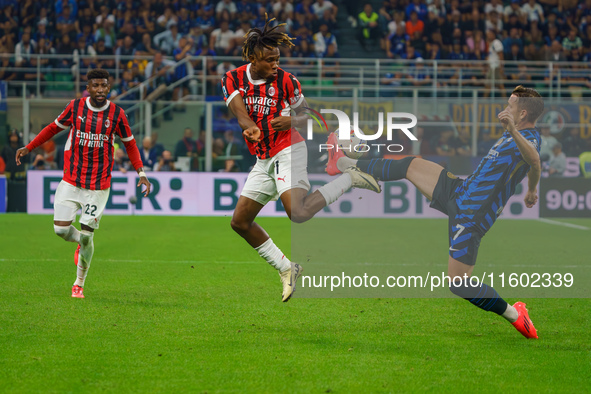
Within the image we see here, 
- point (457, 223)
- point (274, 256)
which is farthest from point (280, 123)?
point (457, 223)

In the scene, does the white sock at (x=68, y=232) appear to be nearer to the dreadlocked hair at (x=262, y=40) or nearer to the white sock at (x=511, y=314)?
the dreadlocked hair at (x=262, y=40)

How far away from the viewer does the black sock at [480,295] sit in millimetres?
6055

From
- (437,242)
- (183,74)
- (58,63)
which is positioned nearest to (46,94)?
(58,63)

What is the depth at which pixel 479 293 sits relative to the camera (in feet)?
20.0

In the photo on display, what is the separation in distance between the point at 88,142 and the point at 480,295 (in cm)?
428

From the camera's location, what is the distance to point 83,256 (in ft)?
26.3

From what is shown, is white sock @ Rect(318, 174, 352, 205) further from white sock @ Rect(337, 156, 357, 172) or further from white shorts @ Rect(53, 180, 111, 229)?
white shorts @ Rect(53, 180, 111, 229)

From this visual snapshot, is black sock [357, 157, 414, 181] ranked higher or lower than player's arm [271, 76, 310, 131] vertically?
lower

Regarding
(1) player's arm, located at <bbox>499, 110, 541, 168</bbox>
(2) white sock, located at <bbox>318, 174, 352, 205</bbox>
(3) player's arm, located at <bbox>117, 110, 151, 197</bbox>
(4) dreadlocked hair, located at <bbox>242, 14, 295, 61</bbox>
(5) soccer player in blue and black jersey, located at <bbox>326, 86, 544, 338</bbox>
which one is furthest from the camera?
(3) player's arm, located at <bbox>117, 110, 151, 197</bbox>

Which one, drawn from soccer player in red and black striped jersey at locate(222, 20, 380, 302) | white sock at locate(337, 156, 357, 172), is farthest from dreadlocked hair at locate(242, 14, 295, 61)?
white sock at locate(337, 156, 357, 172)

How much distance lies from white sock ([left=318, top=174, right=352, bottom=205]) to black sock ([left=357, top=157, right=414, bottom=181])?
0.18m

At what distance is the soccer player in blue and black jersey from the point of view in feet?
19.9

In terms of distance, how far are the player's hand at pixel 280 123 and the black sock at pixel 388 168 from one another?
75cm

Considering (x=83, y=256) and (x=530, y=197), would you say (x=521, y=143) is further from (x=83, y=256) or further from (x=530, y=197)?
(x=83, y=256)
